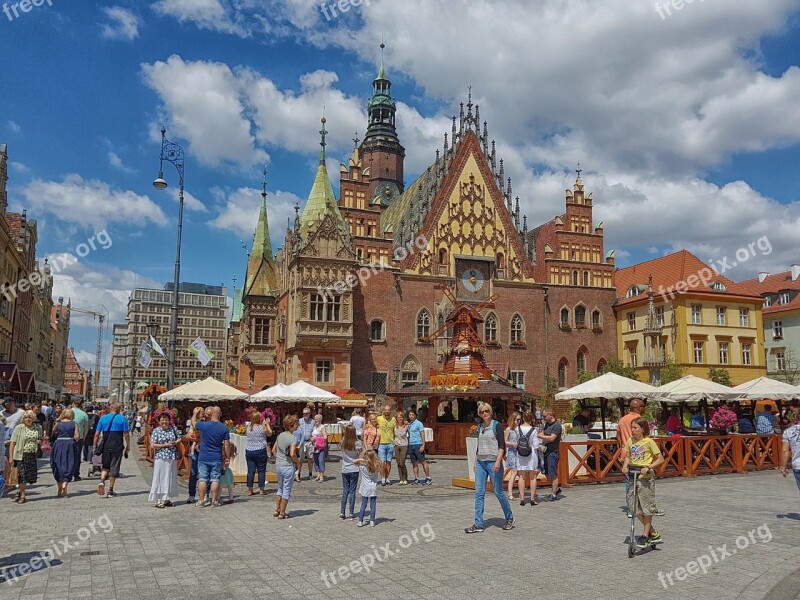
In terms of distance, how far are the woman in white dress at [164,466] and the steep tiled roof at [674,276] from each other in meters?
39.5

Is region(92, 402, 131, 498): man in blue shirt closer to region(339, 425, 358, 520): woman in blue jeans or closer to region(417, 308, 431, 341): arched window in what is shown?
region(339, 425, 358, 520): woman in blue jeans

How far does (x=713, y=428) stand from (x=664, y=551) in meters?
13.1

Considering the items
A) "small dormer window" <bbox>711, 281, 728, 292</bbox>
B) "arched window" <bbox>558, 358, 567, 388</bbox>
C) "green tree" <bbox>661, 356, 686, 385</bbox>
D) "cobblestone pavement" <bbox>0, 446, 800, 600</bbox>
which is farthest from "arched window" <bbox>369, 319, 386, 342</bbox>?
"cobblestone pavement" <bbox>0, 446, 800, 600</bbox>

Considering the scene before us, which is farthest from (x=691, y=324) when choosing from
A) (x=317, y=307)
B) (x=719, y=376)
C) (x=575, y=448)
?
(x=575, y=448)

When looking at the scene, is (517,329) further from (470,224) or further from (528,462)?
(528,462)

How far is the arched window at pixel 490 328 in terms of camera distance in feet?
146

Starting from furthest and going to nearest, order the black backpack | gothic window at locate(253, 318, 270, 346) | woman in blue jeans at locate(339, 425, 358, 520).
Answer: gothic window at locate(253, 318, 270, 346) < the black backpack < woman in blue jeans at locate(339, 425, 358, 520)

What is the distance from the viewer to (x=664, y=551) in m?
8.78

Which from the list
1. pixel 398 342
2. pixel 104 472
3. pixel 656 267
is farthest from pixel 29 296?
pixel 656 267

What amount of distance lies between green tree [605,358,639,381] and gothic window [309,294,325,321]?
18496mm

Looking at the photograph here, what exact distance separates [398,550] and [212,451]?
196 inches

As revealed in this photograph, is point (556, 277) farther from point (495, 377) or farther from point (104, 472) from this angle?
point (104, 472)

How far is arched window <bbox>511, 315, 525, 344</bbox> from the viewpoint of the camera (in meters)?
45.2

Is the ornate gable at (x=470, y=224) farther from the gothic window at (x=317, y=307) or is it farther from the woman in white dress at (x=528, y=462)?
the woman in white dress at (x=528, y=462)
